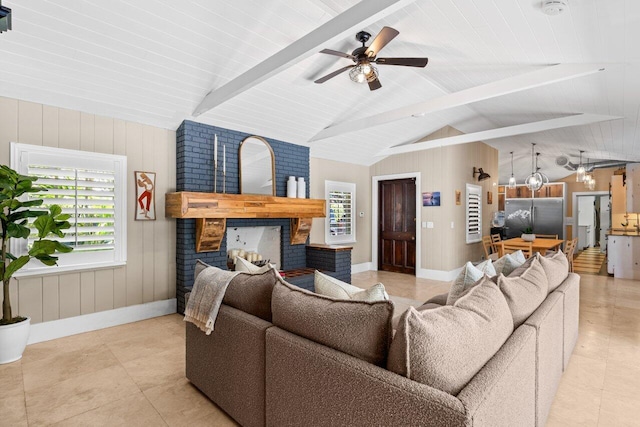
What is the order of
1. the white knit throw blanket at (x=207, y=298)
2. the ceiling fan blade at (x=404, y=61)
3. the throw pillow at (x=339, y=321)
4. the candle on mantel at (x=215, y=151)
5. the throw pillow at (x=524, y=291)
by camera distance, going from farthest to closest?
the candle on mantel at (x=215, y=151) → the ceiling fan blade at (x=404, y=61) → the white knit throw blanket at (x=207, y=298) → the throw pillow at (x=524, y=291) → the throw pillow at (x=339, y=321)

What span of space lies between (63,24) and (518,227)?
12022mm

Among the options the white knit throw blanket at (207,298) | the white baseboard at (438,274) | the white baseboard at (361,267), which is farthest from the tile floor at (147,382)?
the white baseboard at (361,267)

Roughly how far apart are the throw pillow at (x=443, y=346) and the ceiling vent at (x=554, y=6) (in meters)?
2.13

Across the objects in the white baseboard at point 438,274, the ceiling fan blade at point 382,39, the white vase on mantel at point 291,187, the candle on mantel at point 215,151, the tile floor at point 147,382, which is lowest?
the tile floor at point 147,382

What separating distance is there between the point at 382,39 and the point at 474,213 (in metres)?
5.45

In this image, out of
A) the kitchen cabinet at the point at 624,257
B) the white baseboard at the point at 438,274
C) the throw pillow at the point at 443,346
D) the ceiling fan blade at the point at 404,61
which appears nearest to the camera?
the throw pillow at the point at 443,346

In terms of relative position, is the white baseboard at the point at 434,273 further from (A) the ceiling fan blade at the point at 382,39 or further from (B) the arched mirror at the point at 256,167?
(A) the ceiling fan blade at the point at 382,39

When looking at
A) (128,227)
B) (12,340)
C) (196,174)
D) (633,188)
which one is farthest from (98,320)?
(633,188)

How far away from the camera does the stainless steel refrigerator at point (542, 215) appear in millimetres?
10250

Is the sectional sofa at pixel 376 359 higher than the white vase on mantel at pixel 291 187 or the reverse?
the reverse

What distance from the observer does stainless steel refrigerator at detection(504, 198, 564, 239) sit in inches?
404

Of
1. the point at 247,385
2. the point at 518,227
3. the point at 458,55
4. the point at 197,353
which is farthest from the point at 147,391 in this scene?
the point at 518,227

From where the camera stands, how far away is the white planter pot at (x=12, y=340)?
2.79 meters

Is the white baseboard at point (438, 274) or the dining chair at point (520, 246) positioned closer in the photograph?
the dining chair at point (520, 246)
